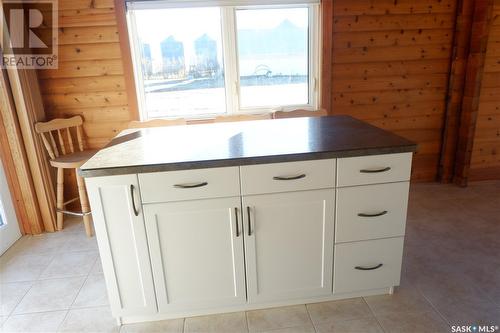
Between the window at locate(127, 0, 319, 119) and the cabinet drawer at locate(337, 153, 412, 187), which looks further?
the window at locate(127, 0, 319, 119)

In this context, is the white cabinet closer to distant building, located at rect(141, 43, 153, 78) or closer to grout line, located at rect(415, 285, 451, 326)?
grout line, located at rect(415, 285, 451, 326)

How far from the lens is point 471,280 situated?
2.03 metres

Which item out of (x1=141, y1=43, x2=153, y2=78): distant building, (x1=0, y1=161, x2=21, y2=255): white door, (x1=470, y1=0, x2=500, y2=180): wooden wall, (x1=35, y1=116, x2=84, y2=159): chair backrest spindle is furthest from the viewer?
(x1=470, y1=0, x2=500, y2=180): wooden wall

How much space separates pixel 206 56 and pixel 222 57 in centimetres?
14

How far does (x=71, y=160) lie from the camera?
266 centimetres

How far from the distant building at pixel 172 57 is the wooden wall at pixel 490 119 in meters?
2.80

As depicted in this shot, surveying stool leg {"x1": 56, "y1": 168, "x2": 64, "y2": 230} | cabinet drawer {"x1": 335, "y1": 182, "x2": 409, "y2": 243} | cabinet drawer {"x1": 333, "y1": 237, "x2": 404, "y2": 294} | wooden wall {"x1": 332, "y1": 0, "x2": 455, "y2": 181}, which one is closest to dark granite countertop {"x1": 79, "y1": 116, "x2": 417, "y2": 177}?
cabinet drawer {"x1": 335, "y1": 182, "x2": 409, "y2": 243}

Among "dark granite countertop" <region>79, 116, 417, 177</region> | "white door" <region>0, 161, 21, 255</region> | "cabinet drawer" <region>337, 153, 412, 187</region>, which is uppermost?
"dark granite countertop" <region>79, 116, 417, 177</region>

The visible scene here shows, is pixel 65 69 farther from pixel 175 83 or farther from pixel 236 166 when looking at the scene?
pixel 236 166

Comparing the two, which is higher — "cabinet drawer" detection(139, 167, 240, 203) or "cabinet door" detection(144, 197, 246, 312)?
"cabinet drawer" detection(139, 167, 240, 203)

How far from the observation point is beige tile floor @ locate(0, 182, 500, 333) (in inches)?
68.8

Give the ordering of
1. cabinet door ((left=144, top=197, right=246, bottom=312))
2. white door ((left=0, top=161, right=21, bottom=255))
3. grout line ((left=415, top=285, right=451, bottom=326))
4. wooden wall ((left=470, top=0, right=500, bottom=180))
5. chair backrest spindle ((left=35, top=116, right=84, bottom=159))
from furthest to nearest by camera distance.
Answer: wooden wall ((left=470, top=0, right=500, bottom=180))
chair backrest spindle ((left=35, top=116, right=84, bottom=159))
white door ((left=0, top=161, right=21, bottom=255))
grout line ((left=415, top=285, right=451, bottom=326))
cabinet door ((left=144, top=197, right=246, bottom=312))

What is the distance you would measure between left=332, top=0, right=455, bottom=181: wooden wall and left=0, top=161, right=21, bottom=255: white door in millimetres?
2828

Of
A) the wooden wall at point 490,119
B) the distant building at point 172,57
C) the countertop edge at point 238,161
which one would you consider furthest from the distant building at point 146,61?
the wooden wall at point 490,119
